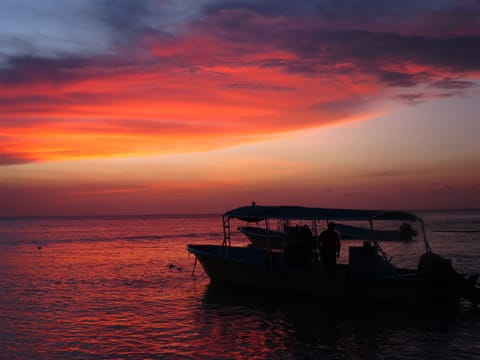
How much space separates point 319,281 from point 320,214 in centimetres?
248

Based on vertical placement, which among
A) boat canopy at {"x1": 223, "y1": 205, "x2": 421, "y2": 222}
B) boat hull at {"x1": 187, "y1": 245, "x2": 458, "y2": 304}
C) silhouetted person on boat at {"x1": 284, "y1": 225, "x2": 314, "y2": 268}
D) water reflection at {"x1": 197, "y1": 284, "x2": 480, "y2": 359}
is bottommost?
water reflection at {"x1": 197, "y1": 284, "x2": 480, "y2": 359}

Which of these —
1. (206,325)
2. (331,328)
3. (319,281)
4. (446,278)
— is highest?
(446,278)

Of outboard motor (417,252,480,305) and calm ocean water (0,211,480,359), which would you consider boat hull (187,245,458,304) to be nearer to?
outboard motor (417,252,480,305)

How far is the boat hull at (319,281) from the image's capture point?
53.8 ft

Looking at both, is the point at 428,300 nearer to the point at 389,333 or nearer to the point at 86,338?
the point at 389,333

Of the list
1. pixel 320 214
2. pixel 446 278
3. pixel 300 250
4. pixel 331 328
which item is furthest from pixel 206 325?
pixel 446 278

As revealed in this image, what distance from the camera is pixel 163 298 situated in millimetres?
19594

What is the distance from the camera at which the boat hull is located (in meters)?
16.4

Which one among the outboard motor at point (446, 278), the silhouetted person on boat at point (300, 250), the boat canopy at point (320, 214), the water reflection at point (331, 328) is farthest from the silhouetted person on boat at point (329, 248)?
the outboard motor at point (446, 278)

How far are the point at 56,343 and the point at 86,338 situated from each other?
0.81 metres

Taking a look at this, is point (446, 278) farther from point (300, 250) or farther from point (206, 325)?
point (206, 325)

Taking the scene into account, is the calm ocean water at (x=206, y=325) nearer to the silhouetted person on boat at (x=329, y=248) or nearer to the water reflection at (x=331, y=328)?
the water reflection at (x=331, y=328)

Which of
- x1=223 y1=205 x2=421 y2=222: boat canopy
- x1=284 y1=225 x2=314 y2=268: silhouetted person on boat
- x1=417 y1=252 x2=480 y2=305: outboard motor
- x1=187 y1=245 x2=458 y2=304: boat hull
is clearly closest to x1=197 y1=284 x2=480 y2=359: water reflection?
x1=187 y1=245 x2=458 y2=304: boat hull

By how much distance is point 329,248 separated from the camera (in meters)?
17.6
